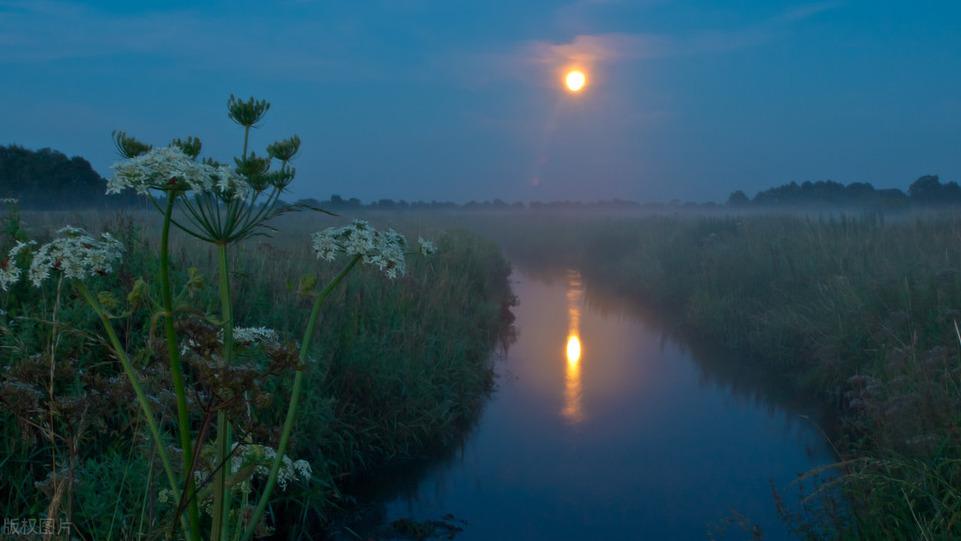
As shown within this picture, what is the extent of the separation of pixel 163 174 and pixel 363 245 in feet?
1.93

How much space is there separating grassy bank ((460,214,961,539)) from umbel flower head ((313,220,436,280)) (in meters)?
2.09

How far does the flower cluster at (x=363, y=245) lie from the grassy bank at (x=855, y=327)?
→ 2.09 meters

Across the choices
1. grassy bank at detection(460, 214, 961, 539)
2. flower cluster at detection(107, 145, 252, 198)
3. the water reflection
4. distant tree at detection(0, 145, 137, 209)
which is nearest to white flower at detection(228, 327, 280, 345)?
flower cluster at detection(107, 145, 252, 198)

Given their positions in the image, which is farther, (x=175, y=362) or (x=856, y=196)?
(x=856, y=196)

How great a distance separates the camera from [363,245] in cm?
201

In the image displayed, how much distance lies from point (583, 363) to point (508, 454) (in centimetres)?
320

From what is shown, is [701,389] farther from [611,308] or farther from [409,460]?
[611,308]

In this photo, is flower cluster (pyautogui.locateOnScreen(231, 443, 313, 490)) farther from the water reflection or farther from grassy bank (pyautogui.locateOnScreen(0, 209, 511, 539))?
the water reflection

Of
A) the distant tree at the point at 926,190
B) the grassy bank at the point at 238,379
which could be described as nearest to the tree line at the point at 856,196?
the distant tree at the point at 926,190

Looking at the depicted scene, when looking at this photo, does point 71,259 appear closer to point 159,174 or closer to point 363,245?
point 159,174

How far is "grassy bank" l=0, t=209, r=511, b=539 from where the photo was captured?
2.19 meters

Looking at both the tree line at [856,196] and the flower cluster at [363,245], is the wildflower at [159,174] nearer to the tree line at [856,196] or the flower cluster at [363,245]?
the flower cluster at [363,245]

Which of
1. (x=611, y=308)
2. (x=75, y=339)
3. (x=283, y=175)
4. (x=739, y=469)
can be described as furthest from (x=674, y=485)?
(x=611, y=308)

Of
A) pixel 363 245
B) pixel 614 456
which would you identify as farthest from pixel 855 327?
pixel 363 245
